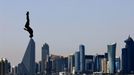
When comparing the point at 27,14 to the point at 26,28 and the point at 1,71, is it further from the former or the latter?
the point at 1,71

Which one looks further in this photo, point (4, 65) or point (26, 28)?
point (4, 65)

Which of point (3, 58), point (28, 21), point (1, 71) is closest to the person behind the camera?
point (28, 21)

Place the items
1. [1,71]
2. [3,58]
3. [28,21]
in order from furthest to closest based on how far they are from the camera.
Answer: [3,58], [1,71], [28,21]

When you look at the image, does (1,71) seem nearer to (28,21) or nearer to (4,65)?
(4,65)

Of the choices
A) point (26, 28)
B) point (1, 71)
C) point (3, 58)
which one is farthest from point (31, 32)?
point (3, 58)

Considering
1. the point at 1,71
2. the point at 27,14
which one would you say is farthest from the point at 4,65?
the point at 27,14

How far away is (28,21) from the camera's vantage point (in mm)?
25219

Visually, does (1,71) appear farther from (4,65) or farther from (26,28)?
(26,28)

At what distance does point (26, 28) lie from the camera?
83.3 feet

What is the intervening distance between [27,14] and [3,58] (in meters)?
139

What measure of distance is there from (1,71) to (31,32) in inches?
5057

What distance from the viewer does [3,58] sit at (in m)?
163

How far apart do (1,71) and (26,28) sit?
12846cm

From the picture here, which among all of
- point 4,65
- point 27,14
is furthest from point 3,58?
point 27,14
